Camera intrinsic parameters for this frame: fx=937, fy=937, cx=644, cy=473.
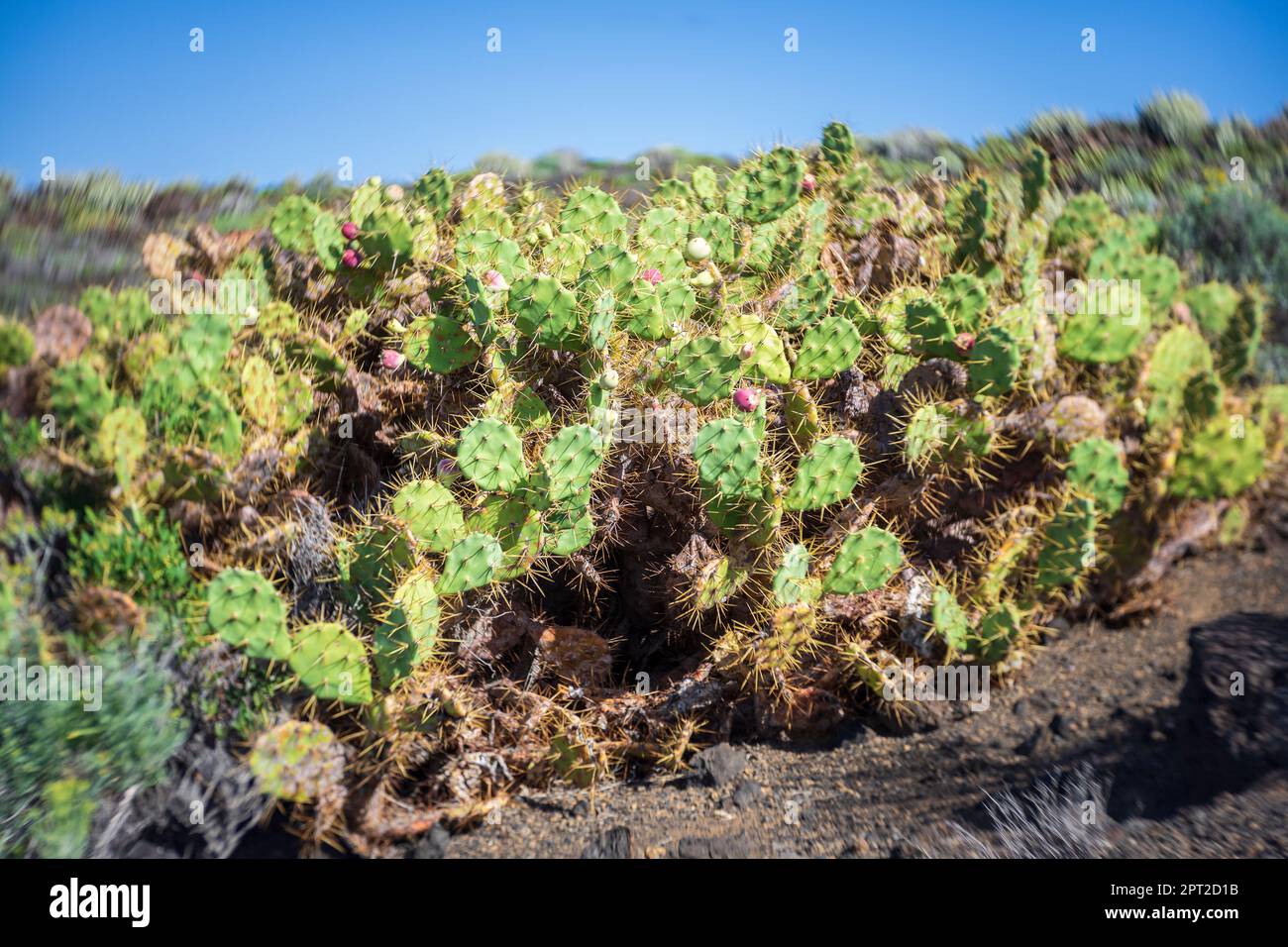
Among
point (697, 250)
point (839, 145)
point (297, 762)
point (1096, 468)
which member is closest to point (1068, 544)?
point (1096, 468)

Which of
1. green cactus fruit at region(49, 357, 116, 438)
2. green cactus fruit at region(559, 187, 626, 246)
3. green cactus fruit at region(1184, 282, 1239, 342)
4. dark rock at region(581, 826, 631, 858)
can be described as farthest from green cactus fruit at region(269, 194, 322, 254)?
green cactus fruit at region(1184, 282, 1239, 342)

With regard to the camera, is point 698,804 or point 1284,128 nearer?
point 698,804

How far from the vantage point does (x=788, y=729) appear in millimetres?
3785

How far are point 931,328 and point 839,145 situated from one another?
153 centimetres

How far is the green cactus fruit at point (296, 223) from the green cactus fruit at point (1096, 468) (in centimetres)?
351

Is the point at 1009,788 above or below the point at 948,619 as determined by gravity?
below

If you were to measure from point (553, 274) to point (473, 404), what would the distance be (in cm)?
70

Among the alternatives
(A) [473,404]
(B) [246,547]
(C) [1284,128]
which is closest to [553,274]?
(A) [473,404]

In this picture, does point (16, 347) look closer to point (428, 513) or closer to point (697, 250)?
point (428, 513)

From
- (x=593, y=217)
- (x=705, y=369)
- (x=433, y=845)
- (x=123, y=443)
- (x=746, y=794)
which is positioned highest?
(x=593, y=217)

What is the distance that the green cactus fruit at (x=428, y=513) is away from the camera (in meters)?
3.19

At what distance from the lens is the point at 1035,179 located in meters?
4.70

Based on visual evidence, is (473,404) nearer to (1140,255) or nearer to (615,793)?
(615,793)

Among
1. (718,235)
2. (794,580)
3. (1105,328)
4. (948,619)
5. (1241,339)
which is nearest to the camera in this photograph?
(794,580)
